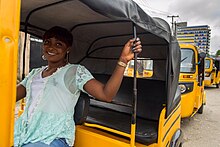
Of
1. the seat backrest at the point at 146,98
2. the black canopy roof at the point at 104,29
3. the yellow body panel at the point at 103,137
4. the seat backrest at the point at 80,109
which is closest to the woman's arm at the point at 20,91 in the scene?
the seat backrest at the point at 80,109

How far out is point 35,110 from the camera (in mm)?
1694

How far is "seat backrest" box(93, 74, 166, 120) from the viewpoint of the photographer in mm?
3020

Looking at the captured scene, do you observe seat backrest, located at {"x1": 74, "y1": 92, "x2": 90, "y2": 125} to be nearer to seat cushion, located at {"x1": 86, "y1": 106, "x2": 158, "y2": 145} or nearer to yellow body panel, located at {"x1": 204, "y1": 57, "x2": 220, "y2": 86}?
seat cushion, located at {"x1": 86, "y1": 106, "x2": 158, "y2": 145}

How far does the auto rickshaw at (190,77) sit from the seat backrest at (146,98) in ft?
6.59

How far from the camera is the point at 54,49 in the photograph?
186 centimetres

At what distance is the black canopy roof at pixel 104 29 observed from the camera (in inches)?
62.6

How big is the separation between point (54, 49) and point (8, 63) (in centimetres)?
98

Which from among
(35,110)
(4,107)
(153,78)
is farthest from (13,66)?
(153,78)

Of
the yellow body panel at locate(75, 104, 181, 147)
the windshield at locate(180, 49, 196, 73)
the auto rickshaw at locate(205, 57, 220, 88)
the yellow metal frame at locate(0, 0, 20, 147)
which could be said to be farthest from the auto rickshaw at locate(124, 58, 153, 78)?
the auto rickshaw at locate(205, 57, 220, 88)

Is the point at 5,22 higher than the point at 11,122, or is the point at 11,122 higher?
the point at 5,22

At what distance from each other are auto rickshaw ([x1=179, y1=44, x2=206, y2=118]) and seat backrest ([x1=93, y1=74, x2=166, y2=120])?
201 centimetres

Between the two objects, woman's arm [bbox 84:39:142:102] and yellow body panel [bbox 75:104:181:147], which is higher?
woman's arm [bbox 84:39:142:102]

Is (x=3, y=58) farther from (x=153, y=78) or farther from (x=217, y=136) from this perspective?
(x=217, y=136)

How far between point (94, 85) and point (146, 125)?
1.22 meters
